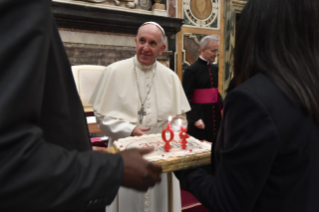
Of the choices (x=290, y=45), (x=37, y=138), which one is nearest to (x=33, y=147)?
(x=37, y=138)

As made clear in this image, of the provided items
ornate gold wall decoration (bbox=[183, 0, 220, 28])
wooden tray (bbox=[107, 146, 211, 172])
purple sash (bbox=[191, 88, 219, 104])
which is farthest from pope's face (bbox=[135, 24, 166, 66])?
ornate gold wall decoration (bbox=[183, 0, 220, 28])

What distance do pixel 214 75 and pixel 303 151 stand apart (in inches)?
133

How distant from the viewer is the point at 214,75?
4.12 m

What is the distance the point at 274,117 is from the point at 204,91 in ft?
10.6

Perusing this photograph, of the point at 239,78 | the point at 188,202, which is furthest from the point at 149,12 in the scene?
the point at 239,78

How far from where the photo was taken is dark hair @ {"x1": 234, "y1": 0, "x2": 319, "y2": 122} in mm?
864

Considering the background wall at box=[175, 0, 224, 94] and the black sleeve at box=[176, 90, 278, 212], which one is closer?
the black sleeve at box=[176, 90, 278, 212]

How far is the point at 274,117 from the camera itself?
A: 0.81 metres

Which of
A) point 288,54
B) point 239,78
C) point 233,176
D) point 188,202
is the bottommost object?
point 188,202

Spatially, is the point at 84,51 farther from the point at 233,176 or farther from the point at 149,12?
the point at 233,176

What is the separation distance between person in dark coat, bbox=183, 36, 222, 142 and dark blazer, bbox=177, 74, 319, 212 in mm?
2910

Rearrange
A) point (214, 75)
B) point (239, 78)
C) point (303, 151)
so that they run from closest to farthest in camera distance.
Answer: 1. point (303, 151)
2. point (239, 78)
3. point (214, 75)

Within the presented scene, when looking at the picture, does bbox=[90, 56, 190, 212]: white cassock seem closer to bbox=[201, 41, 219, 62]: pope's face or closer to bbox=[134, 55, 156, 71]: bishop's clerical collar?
bbox=[134, 55, 156, 71]: bishop's clerical collar

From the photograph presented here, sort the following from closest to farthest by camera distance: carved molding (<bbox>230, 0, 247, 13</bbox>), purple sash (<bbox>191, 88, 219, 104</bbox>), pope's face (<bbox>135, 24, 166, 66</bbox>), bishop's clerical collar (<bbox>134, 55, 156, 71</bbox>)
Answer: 1. pope's face (<bbox>135, 24, 166, 66</bbox>)
2. bishop's clerical collar (<bbox>134, 55, 156, 71</bbox>)
3. purple sash (<bbox>191, 88, 219, 104</bbox>)
4. carved molding (<bbox>230, 0, 247, 13</bbox>)
